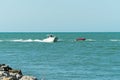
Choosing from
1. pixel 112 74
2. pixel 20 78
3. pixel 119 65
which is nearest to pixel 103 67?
pixel 119 65

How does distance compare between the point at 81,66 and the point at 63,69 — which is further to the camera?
the point at 81,66

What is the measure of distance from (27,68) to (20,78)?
15908 mm

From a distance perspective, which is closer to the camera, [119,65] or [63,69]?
[63,69]

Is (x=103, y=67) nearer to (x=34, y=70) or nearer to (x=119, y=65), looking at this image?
(x=119, y=65)

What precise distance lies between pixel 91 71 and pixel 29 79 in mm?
14981

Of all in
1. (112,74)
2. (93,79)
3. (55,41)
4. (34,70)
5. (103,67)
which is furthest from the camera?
(55,41)

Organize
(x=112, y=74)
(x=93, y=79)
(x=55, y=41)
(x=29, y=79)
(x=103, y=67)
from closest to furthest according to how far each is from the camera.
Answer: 1. (x=29, y=79)
2. (x=93, y=79)
3. (x=112, y=74)
4. (x=103, y=67)
5. (x=55, y=41)

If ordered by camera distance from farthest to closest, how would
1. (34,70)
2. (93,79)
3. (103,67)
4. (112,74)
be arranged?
(103,67) → (34,70) → (112,74) → (93,79)

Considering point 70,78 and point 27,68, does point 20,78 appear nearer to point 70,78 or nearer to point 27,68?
point 70,78

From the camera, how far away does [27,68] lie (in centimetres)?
4594

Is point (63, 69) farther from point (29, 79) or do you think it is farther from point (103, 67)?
point (29, 79)

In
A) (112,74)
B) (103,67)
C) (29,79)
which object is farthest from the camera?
(103,67)

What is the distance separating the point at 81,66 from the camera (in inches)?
1911

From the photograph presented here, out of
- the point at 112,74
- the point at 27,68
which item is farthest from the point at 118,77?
the point at 27,68
